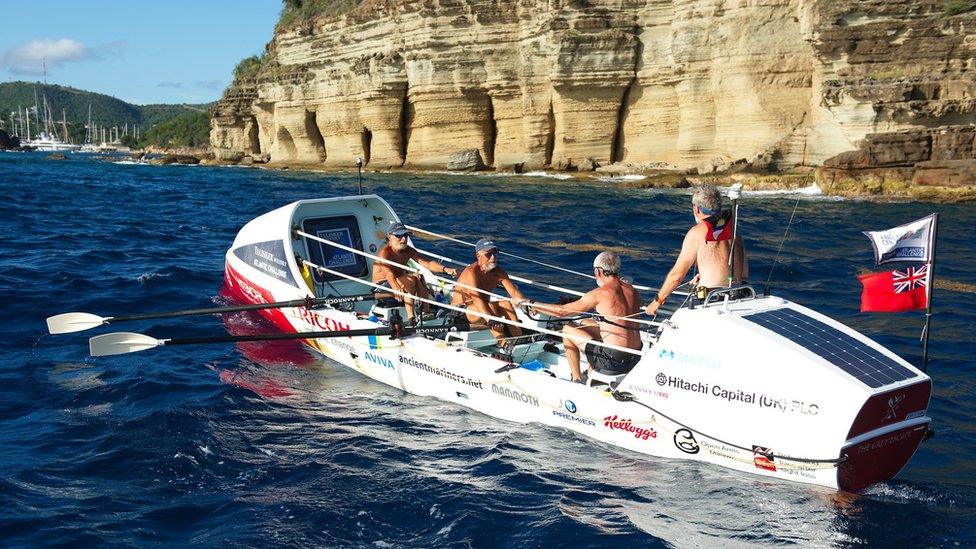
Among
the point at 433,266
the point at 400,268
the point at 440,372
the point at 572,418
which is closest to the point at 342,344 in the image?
the point at 400,268

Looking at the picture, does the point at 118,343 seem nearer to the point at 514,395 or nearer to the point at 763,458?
the point at 514,395

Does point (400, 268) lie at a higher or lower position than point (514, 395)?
higher

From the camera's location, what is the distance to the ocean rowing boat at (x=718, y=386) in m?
6.57

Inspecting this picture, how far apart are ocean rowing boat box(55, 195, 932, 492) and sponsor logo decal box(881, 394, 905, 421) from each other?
0.05 ft

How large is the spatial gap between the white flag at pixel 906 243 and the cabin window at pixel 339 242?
25.2 feet

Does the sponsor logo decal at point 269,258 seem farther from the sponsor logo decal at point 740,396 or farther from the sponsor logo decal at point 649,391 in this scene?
the sponsor logo decal at point 740,396

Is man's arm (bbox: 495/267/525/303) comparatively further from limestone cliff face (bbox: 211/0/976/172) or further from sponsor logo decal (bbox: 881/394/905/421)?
limestone cliff face (bbox: 211/0/976/172)

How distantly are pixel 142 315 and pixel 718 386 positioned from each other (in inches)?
263

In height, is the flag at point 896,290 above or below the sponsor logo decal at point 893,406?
above

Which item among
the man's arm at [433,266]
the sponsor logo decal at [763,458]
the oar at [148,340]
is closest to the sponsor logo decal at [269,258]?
the man's arm at [433,266]

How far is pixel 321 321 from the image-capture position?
11.1m

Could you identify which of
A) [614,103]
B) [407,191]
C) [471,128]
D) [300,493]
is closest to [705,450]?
[300,493]

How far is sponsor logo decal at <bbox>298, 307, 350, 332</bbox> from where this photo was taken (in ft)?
35.3

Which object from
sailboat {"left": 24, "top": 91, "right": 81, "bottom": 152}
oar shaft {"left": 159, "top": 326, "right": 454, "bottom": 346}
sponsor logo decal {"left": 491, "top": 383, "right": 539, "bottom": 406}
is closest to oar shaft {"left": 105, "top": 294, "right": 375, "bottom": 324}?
oar shaft {"left": 159, "top": 326, "right": 454, "bottom": 346}
